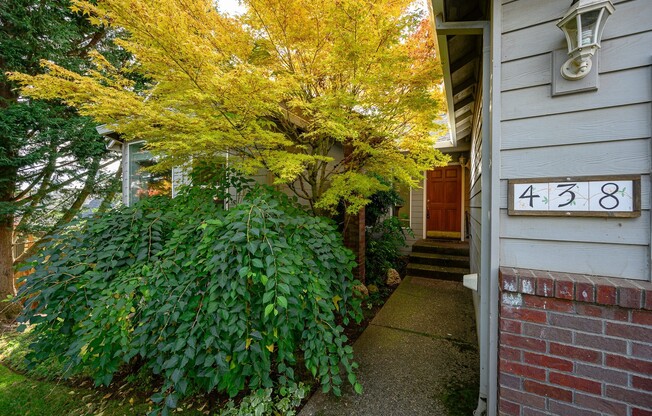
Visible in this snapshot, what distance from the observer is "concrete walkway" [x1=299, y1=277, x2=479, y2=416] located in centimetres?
213

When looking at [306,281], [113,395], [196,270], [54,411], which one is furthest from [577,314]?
[54,411]

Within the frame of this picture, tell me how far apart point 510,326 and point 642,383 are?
54 cm

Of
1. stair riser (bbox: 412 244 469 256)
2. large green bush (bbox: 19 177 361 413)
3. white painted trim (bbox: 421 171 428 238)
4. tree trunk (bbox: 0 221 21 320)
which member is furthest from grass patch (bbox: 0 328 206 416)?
white painted trim (bbox: 421 171 428 238)

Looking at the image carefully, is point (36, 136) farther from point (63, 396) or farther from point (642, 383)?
point (642, 383)

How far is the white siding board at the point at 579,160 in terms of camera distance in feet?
4.22

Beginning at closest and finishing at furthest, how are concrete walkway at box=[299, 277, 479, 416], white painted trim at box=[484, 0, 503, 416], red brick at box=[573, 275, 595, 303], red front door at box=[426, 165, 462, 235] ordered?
red brick at box=[573, 275, 595, 303] < white painted trim at box=[484, 0, 503, 416] < concrete walkway at box=[299, 277, 479, 416] < red front door at box=[426, 165, 462, 235]

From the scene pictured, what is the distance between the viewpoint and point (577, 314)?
4.56 ft

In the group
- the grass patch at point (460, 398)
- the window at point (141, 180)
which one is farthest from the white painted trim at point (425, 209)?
the window at point (141, 180)

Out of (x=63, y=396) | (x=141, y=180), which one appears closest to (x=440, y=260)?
(x=63, y=396)

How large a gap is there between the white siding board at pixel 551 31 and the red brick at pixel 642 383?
1685mm

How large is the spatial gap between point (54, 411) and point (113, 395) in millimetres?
473

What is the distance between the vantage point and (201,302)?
1.83m

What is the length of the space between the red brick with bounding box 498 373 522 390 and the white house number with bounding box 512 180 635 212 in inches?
39.2

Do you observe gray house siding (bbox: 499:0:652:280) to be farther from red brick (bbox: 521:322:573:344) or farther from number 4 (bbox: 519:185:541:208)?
red brick (bbox: 521:322:573:344)
